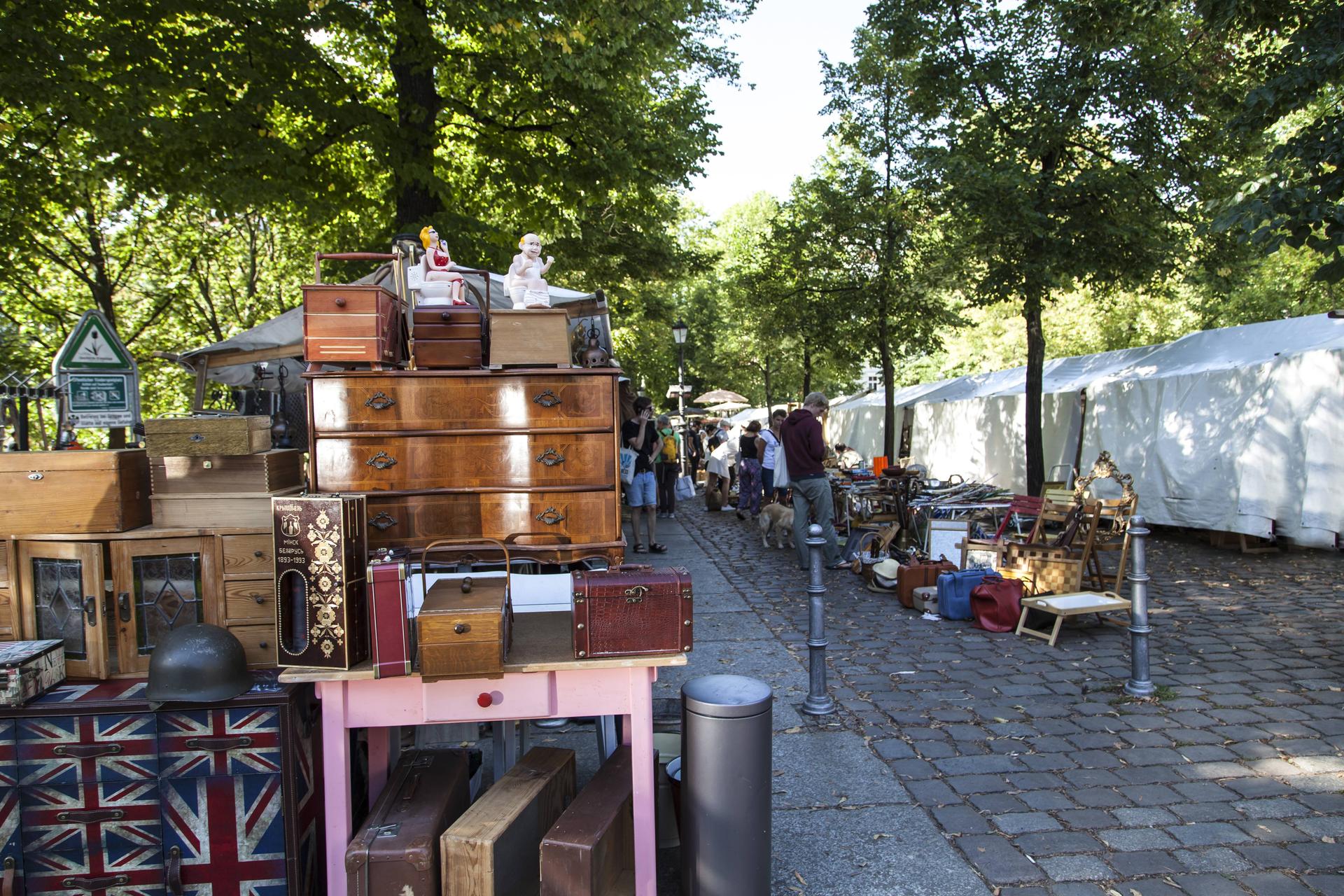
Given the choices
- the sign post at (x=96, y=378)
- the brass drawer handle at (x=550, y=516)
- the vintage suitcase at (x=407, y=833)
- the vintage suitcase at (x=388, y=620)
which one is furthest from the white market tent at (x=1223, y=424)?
the sign post at (x=96, y=378)

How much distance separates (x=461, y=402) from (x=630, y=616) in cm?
124

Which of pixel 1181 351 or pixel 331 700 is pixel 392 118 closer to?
pixel 331 700

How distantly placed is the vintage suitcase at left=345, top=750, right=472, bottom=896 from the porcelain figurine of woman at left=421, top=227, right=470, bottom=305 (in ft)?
7.10

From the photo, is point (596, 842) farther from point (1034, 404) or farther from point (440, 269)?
point (1034, 404)

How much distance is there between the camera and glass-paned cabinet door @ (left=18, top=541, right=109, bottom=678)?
339 cm

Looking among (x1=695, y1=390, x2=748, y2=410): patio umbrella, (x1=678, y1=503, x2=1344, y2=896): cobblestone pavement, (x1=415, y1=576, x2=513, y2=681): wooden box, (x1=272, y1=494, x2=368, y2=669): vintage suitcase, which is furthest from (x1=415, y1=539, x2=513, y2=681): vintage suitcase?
(x1=695, y1=390, x2=748, y2=410): patio umbrella

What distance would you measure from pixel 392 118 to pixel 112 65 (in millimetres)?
2754

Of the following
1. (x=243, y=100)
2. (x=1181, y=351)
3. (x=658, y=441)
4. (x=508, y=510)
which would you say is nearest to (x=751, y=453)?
(x=658, y=441)

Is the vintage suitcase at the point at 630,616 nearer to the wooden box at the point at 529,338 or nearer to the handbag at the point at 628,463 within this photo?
the wooden box at the point at 529,338

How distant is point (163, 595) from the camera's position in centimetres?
350

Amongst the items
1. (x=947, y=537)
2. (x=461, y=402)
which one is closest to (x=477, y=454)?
(x=461, y=402)

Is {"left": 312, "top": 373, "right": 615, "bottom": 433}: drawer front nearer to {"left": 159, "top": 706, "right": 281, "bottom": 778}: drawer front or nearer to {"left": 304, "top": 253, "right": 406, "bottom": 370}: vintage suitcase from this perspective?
{"left": 304, "top": 253, "right": 406, "bottom": 370}: vintage suitcase

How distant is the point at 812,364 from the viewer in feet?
94.7

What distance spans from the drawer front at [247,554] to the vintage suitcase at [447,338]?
1020mm
